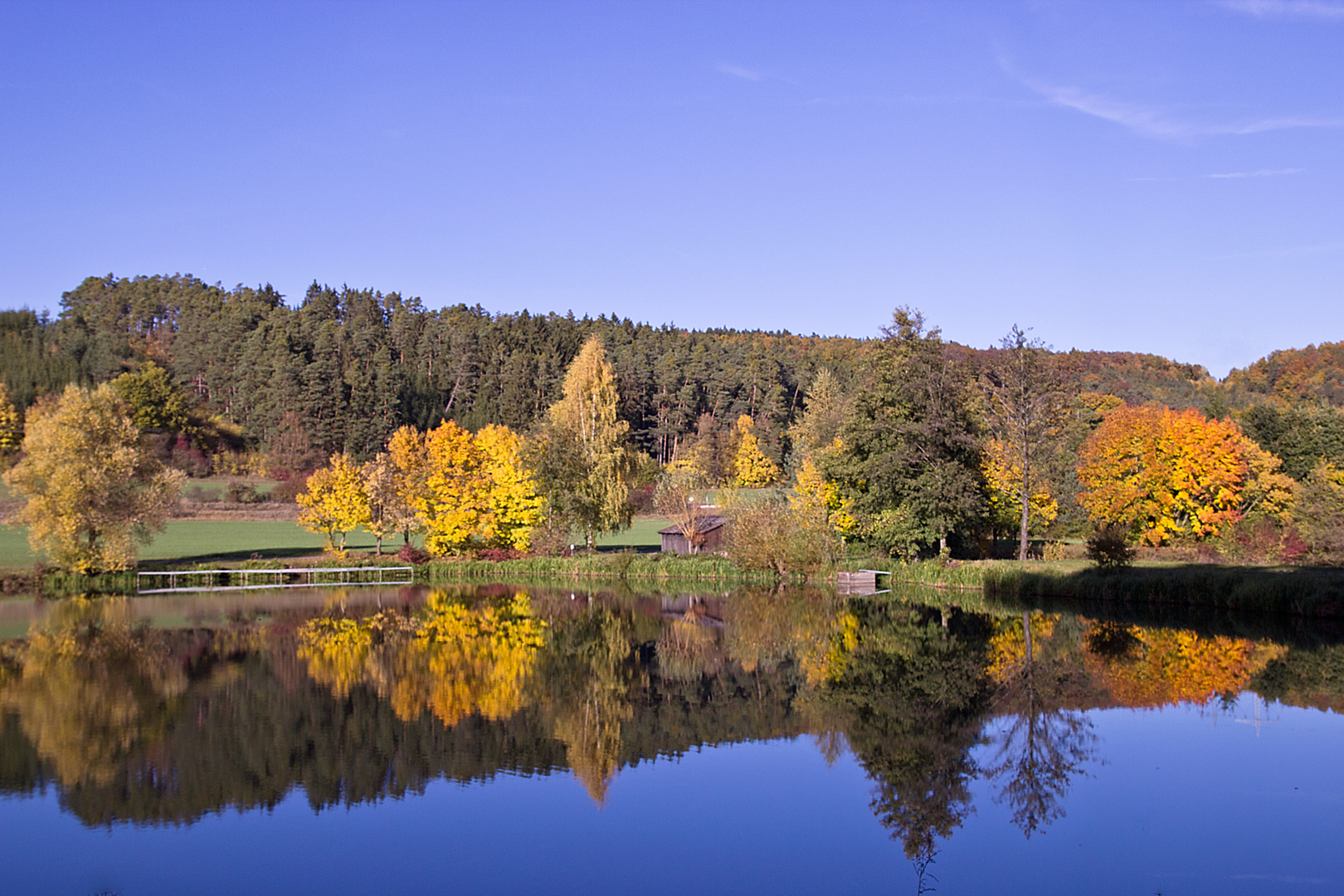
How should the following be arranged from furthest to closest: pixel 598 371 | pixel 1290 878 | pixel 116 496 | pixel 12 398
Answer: pixel 12 398
pixel 598 371
pixel 116 496
pixel 1290 878

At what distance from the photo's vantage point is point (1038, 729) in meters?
15.0

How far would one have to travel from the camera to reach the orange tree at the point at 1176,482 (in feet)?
131

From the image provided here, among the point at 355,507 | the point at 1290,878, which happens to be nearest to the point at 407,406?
the point at 355,507

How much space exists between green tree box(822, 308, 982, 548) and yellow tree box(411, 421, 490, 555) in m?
15.2

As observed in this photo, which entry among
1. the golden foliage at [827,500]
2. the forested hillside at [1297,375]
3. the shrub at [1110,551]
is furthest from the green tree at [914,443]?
the forested hillside at [1297,375]

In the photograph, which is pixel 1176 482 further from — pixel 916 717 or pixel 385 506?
pixel 385 506

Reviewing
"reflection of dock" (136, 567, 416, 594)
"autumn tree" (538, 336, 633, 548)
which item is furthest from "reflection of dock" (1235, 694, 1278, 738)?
"reflection of dock" (136, 567, 416, 594)

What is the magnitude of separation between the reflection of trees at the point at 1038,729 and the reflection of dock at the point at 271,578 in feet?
84.8

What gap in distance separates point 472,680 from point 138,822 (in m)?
8.03

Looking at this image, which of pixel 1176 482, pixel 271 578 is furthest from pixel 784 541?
pixel 271 578

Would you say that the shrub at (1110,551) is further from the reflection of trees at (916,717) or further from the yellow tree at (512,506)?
the yellow tree at (512,506)

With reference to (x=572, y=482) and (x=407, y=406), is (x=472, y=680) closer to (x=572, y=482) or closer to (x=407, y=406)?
(x=572, y=482)

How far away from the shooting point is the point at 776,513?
3838cm

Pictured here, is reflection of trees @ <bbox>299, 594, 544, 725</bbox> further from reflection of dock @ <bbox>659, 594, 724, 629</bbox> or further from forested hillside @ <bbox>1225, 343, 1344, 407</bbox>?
forested hillside @ <bbox>1225, 343, 1344, 407</bbox>
